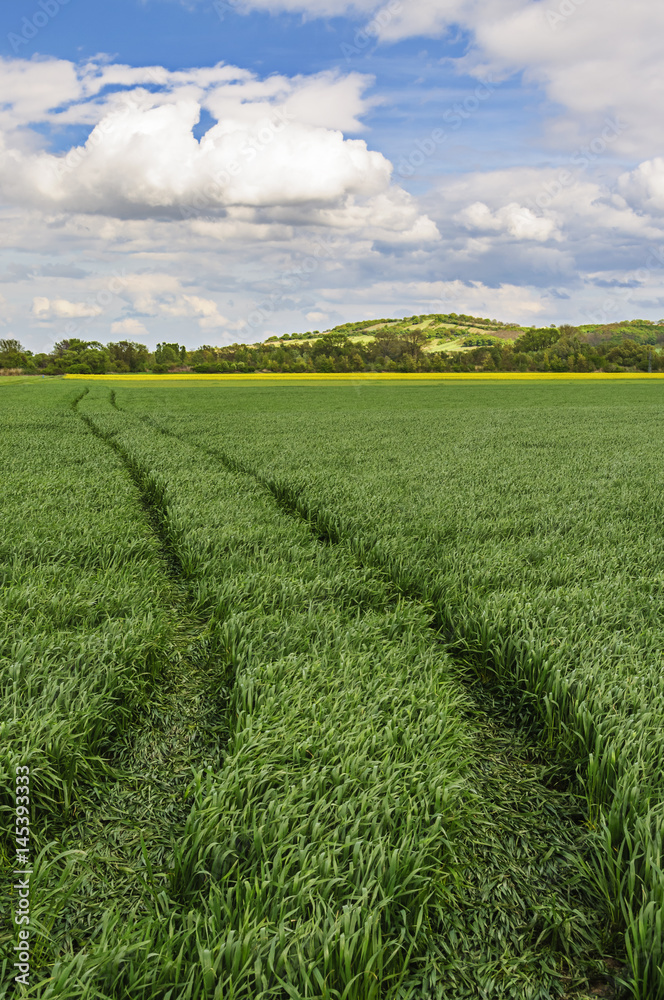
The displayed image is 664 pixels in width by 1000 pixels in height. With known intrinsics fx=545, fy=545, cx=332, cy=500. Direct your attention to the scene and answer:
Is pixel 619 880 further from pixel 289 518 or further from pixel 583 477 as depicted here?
pixel 583 477

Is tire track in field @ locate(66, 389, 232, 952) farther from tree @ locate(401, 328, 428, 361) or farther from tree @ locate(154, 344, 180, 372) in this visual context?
tree @ locate(401, 328, 428, 361)

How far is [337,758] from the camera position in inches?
116

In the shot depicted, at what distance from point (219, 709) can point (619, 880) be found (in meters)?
2.55

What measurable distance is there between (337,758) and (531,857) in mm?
1059

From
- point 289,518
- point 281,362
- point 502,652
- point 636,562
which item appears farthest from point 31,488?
point 281,362

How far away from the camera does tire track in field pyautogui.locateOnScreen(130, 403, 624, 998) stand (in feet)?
7.61

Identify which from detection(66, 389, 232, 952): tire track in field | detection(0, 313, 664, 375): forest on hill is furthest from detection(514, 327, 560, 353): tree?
detection(66, 389, 232, 952): tire track in field

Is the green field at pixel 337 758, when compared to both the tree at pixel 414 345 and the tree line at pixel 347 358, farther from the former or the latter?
the tree at pixel 414 345

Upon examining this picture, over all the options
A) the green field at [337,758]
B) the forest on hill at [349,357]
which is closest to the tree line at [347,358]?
the forest on hill at [349,357]

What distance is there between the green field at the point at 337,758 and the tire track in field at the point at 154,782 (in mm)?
16

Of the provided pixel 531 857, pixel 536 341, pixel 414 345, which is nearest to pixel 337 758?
pixel 531 857

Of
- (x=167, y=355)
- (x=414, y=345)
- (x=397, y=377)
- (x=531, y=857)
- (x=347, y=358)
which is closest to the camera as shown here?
(x=531, y=857)

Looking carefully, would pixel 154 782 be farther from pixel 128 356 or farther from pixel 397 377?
pixel 128 356

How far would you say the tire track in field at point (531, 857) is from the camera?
2.32m
